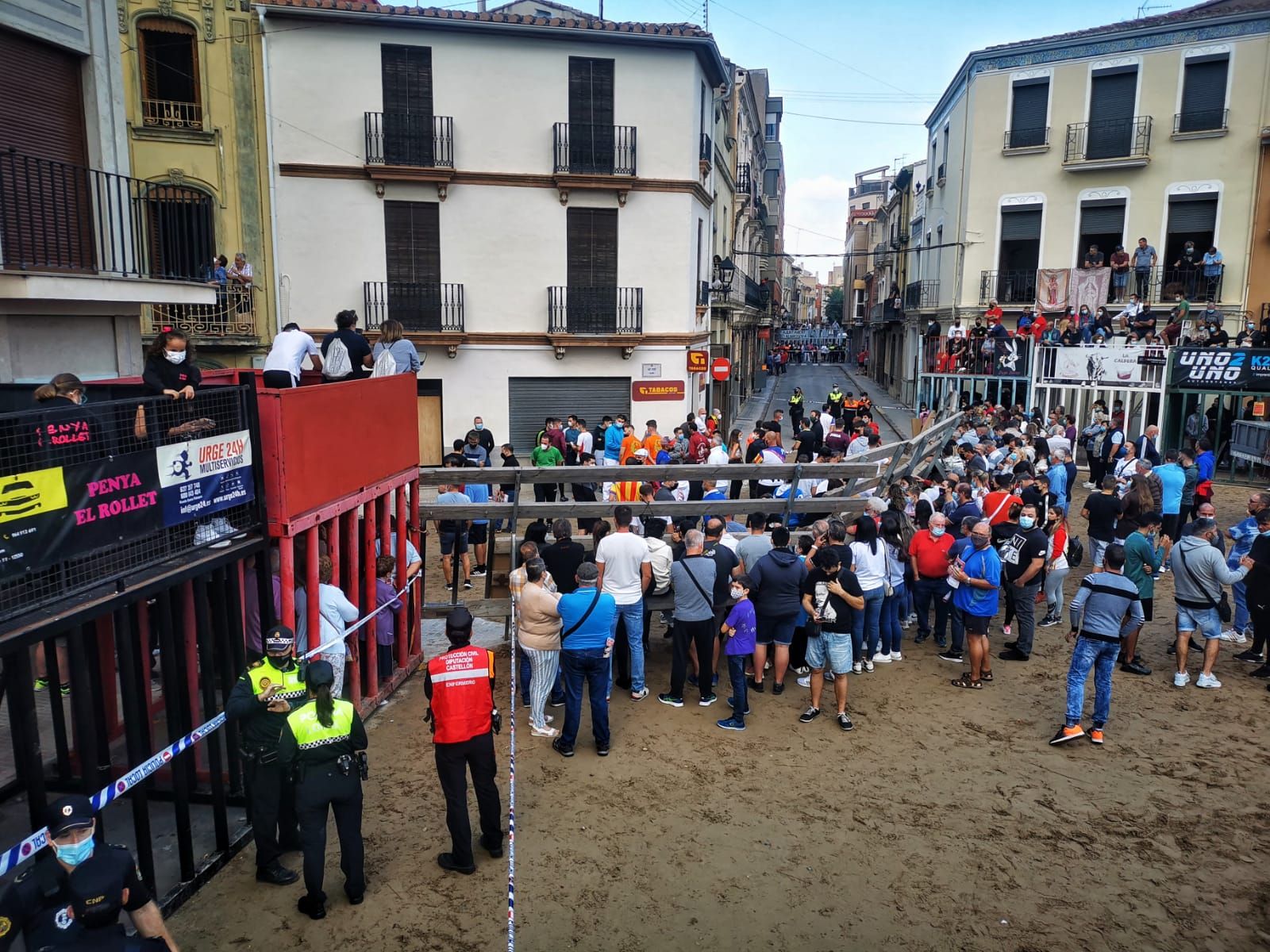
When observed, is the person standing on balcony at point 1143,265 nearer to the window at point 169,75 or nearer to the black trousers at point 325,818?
the window at point 169,75

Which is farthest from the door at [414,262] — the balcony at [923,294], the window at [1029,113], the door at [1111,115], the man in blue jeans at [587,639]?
the door at [1111,115]

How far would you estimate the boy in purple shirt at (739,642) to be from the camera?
831cm

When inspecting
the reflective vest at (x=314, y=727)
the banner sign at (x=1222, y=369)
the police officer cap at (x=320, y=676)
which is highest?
the banner sign at (x=1222, y=369)

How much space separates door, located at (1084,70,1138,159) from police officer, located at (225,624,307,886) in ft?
88.6

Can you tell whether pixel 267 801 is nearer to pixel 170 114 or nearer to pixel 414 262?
pixel 414 262

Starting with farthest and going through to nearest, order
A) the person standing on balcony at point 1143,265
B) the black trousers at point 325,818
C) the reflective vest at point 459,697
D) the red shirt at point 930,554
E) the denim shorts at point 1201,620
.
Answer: the person standing on balcony at point 1143,265, the red shirt at point 930,554, the denim shorts at point 1201,620, the reflective vest at point 459,697, the black trousers at point 325,818

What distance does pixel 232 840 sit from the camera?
20.9 feet

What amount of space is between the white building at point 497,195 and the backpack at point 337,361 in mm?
12437

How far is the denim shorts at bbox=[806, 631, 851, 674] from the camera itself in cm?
823

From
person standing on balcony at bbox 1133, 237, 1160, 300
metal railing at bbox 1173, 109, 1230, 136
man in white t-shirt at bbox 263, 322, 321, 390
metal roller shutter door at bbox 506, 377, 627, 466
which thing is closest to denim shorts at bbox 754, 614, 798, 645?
man in white t-shirt at bbox 263, 322, 321, 390

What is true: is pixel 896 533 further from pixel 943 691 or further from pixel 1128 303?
pixel 1128 303

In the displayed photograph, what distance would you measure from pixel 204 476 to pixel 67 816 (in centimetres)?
253

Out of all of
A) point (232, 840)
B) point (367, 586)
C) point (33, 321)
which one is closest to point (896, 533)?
point (367, 586)

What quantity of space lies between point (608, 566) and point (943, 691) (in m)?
3.74
